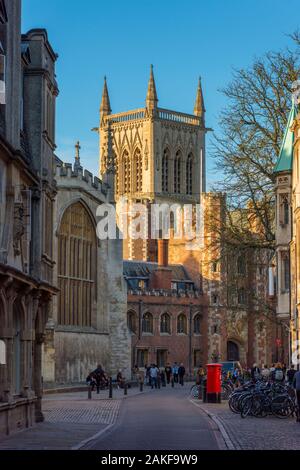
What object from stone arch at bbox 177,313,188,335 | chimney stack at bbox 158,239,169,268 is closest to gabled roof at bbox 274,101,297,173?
stone arch at bbox 177,313,188,335

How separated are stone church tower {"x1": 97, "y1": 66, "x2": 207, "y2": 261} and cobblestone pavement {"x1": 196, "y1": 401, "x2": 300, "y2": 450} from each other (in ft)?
297

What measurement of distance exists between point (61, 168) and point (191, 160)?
70990 mm

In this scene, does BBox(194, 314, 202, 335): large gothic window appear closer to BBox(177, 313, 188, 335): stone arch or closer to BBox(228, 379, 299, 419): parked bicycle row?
BBox(177, 313, 188, 335): stone arch

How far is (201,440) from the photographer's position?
2075 centimetres

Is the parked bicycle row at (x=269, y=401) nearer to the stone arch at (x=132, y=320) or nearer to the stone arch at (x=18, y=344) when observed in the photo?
the stone arch at (x=18, y=344)

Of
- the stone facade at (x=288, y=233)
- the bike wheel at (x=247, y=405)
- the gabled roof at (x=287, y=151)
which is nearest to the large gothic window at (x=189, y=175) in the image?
the stone facade at (x=288, y=233)

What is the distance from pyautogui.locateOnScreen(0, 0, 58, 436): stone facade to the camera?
2153 centimetres


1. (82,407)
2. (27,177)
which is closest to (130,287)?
(82,407)

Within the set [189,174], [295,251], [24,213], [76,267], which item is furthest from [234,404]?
[189,174]

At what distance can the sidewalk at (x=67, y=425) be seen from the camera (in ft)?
64.9

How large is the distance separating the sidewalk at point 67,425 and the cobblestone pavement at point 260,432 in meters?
2.86
